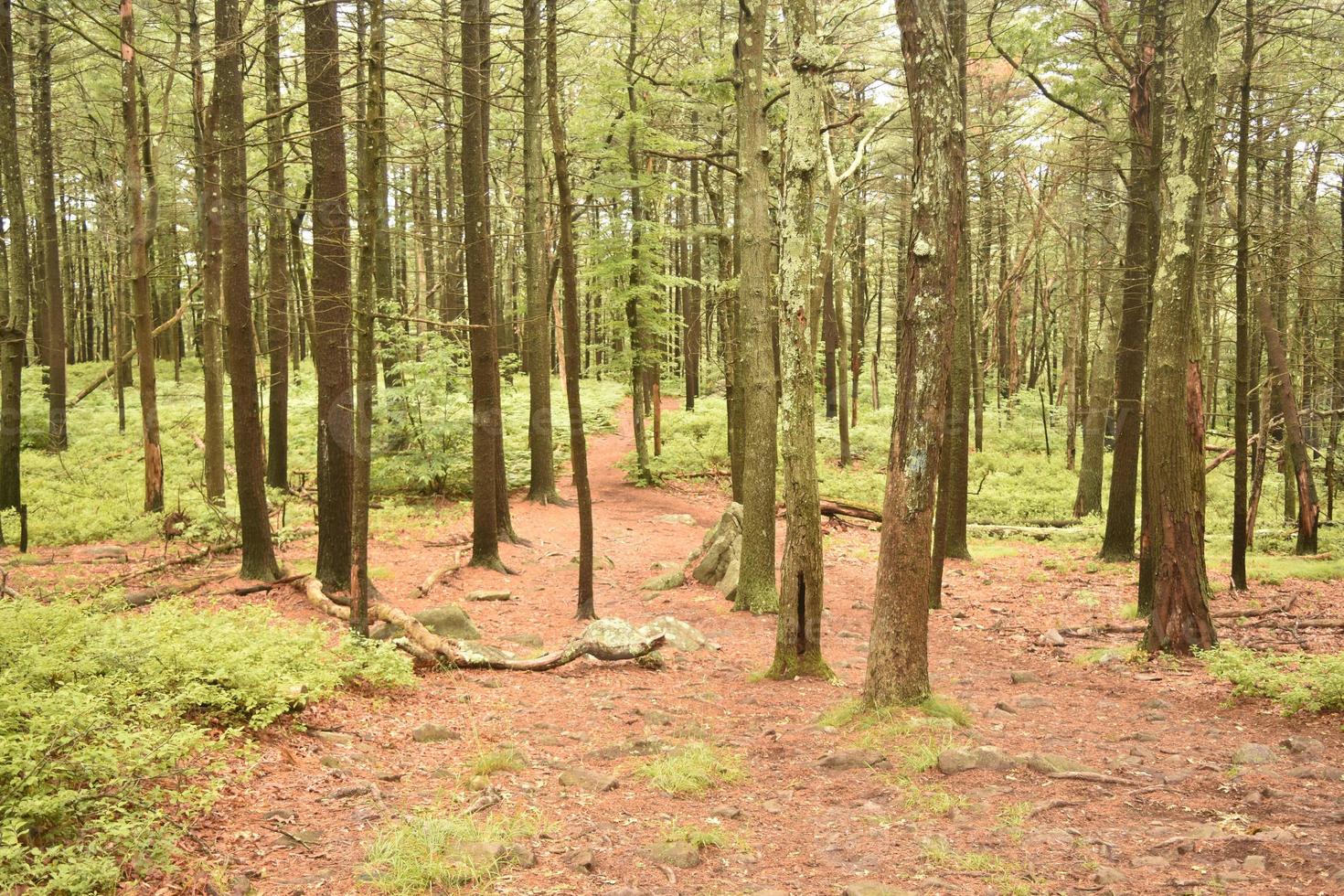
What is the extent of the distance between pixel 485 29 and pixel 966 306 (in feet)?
31.6

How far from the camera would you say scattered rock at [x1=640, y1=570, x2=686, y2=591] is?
551 inches

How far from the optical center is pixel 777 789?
20.3ft

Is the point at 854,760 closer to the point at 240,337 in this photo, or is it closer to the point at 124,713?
the point at 124,713

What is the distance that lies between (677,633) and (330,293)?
6045mm

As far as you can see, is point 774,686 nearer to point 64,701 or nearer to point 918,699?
point 918,699

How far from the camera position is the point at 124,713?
5.51 meters

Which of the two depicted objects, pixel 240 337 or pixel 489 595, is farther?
pixel 489 595

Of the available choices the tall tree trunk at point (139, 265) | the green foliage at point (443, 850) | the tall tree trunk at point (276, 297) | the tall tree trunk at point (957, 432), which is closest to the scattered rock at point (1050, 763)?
the green foliage at point (443, 850)

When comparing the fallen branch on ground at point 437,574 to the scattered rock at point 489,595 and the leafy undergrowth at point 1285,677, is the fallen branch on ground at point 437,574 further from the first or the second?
the leafy undergrowth at point 1285,677

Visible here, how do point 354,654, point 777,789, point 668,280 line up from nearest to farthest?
point 777,789
point 354,654
point 668,280

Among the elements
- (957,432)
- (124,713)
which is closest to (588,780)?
(124,713)

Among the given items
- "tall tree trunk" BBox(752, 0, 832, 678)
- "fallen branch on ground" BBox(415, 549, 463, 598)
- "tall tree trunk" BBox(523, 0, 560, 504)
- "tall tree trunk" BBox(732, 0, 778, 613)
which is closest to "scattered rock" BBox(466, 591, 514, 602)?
"fallen branch on ground" BBox(415, 549, 463, 598)

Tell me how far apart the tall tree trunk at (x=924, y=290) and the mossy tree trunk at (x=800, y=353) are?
6.05ft

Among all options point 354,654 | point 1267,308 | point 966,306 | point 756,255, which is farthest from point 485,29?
point 1267,308
